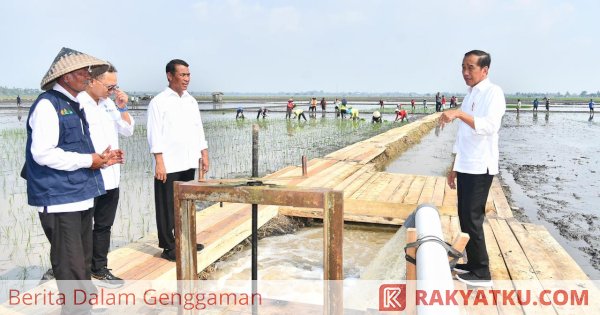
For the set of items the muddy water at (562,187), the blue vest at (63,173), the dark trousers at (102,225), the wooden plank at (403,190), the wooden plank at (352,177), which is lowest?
the muddy water at (562,187)

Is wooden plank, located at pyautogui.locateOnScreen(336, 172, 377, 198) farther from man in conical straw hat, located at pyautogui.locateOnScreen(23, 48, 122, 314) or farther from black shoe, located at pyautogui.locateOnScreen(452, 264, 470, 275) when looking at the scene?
man in conical straw hat, located at pyautogui.locateOnScreen(23, 48, 122, 314)

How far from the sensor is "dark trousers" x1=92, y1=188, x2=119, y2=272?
11.0 ft

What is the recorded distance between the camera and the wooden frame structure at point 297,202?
220 cm

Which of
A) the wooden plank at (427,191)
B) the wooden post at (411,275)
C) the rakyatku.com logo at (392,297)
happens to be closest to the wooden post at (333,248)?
the wooden post at (411,275)

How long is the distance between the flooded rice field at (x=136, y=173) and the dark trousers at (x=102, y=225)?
4.30 ft

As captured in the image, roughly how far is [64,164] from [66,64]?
24.9 inches

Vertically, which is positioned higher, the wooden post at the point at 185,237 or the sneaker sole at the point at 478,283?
the wooden post at the point at 185,237

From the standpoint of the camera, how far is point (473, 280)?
3213 millimetres

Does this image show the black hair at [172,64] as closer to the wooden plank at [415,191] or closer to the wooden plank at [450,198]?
the wooden plank at [415,191]

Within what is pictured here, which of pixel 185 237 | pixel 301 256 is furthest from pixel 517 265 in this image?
pixel 185 237

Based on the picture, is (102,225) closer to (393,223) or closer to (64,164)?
(64,164)

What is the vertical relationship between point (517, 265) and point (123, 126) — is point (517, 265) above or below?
below

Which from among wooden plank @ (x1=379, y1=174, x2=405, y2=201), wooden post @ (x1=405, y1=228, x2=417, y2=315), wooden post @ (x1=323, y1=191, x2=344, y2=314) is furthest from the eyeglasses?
wooden plank @ (x1=379, y1=174, x2=405, y2=201)

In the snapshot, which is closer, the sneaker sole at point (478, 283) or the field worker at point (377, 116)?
the sneaker sole at point (478, 283)
